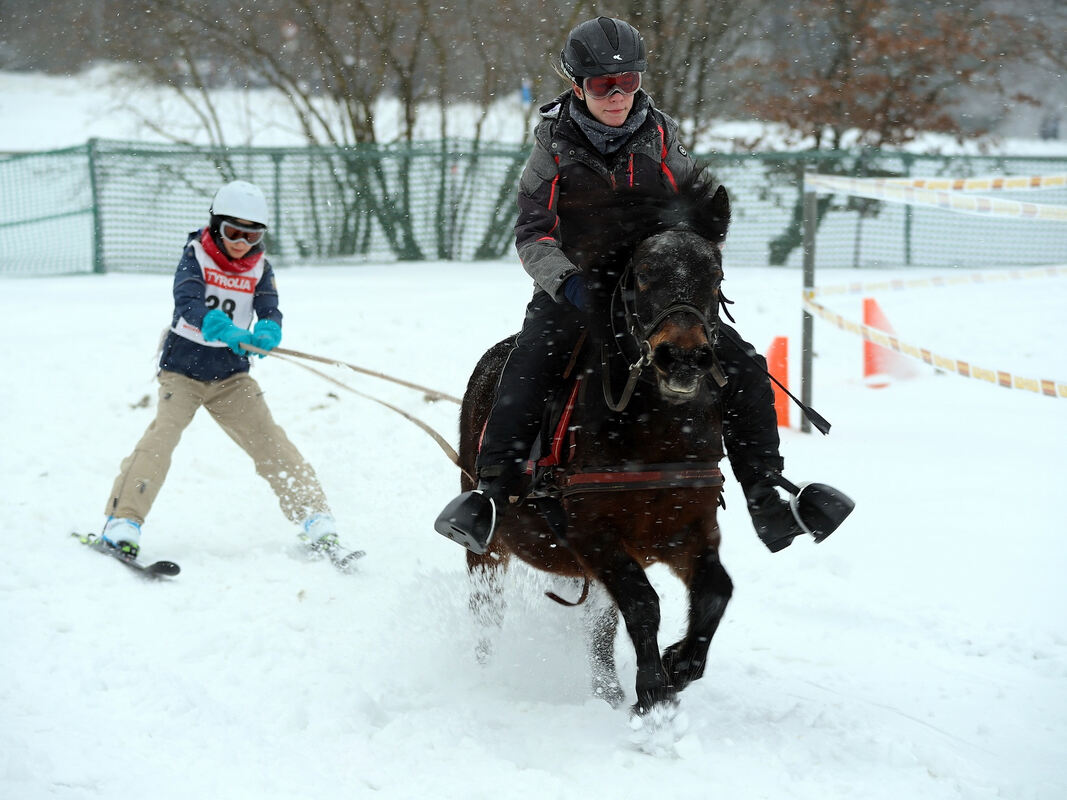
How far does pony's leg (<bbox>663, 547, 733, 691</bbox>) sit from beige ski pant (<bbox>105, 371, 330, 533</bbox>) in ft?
10.0

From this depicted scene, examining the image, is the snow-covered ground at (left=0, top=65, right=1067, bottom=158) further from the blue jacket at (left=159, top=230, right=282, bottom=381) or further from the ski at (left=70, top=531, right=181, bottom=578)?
the ski at (left=70, top=531, right=181, bottom=578)

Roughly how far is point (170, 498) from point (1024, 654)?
5535 mm

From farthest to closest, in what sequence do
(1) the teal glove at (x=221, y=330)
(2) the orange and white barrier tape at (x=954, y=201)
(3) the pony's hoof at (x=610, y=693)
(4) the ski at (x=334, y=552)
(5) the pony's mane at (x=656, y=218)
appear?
(2) the orange and white barrier tape at (x=954, y=201)
(4) the ski at (x=334, y=552)
(1) the teal glove at (x=221, y=330)
(3) the pony's hoof at (x=610, y=693)
(5) the pony's mane at (x=656, y=218)

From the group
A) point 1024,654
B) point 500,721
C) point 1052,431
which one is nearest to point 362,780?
point 500,721

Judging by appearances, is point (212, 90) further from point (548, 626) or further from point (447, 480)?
point (548, 626)

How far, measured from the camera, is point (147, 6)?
16047 millimetres

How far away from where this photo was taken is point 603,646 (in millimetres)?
4184

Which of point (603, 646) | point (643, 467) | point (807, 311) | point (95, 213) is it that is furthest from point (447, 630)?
point (95, 213)

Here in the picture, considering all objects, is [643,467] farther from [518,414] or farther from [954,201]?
[954,201]

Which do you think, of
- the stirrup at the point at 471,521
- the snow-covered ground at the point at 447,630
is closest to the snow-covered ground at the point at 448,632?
the snow-covered ground at the point at 447,630

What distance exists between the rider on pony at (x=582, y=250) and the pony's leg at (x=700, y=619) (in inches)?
9.7

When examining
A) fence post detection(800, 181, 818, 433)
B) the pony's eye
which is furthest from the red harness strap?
fence post detection(800, 181, 818, 433)

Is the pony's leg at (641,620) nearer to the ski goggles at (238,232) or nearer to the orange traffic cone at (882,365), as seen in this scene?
the ski goggles at (238,232)

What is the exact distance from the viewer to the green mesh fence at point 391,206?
15.1 m
